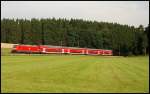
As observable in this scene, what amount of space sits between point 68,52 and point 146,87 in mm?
80045

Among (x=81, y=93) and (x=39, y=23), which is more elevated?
(x=39, y=23)

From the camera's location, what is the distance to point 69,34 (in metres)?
161

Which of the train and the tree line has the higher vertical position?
the tree line

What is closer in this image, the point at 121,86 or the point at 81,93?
the point at 81,93

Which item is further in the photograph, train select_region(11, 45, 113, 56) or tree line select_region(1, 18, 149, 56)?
tree line select_region(1, 18, 149, 56)

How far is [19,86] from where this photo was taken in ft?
58.2

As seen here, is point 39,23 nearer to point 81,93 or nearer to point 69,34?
point 69,34

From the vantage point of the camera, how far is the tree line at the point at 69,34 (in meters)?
142

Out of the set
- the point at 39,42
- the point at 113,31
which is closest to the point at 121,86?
the point at 39,42

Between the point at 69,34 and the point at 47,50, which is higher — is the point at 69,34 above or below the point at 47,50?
above

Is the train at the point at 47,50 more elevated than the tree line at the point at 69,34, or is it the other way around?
the tree line at the point at 69,34

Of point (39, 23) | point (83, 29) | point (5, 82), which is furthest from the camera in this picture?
point (83, 29)

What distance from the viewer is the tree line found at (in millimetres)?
142375

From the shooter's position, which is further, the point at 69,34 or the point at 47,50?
the point at 69,34
